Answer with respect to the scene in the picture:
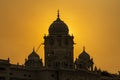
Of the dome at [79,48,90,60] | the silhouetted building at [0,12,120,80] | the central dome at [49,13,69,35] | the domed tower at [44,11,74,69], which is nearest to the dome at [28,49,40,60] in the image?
the silhouetted building at [0,12,120,80]

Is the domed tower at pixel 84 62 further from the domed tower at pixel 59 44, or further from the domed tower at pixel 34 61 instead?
the domed tower at pixel 34 61

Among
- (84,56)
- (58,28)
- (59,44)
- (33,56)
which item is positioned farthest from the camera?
(84,56)

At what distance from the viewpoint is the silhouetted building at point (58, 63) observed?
116 meters

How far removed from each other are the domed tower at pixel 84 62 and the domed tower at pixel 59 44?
2.78 m

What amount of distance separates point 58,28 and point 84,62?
411 inches

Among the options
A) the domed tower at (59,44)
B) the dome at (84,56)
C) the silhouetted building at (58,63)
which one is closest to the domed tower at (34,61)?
the silhouetted building at (58,63)

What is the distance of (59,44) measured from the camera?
125 metres

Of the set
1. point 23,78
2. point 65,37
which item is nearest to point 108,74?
point 65,37

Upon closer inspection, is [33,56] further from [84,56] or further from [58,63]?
[84,56]

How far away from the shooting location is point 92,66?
132 meters

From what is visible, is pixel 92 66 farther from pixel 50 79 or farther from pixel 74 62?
pixel 50 79

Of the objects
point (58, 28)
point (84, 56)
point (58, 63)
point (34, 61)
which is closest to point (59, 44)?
point (58, 28)

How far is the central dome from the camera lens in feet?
413

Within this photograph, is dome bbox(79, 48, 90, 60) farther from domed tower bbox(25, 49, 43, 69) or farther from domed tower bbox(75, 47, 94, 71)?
domed tower bbox(25, 49, 43, 69)
